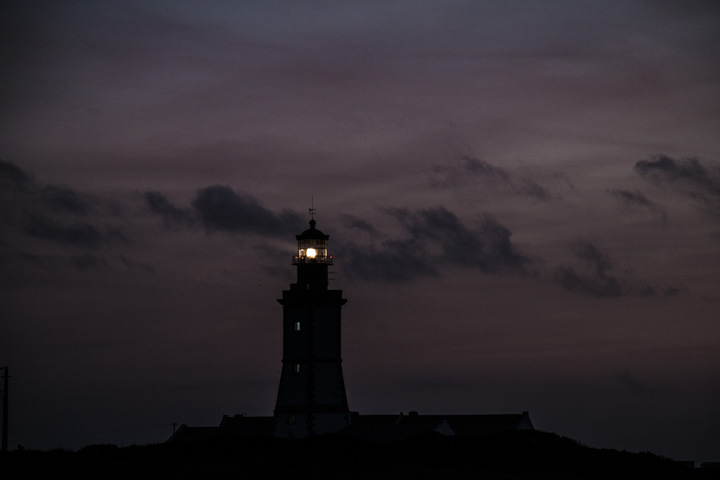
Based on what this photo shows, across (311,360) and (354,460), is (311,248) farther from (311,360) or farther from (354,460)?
(354,460)

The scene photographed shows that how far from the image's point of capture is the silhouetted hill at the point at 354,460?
Result: 5825cm

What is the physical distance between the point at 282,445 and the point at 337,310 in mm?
11305

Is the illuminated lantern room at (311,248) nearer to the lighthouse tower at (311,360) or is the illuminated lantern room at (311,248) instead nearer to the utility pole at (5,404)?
the lighthouse tower at (311,360)

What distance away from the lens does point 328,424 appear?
74750 millimetres

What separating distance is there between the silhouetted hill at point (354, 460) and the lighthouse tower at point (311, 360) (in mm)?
4258

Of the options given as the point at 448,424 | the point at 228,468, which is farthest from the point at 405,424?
the point at 228,468

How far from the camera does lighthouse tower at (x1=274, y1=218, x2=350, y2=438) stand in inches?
2943

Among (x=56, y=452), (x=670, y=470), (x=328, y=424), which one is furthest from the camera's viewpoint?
(x=328, y=424)

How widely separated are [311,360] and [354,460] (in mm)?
12654

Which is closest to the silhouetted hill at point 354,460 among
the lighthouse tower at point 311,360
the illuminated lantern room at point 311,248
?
the lighthouse tower at point 311,360

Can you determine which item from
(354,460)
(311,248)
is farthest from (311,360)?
(354,460)

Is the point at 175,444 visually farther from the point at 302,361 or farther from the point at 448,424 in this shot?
the point at 448,424

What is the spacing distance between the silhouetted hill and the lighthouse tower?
14.0 ft

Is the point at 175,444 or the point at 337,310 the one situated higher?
the point at 337,310
